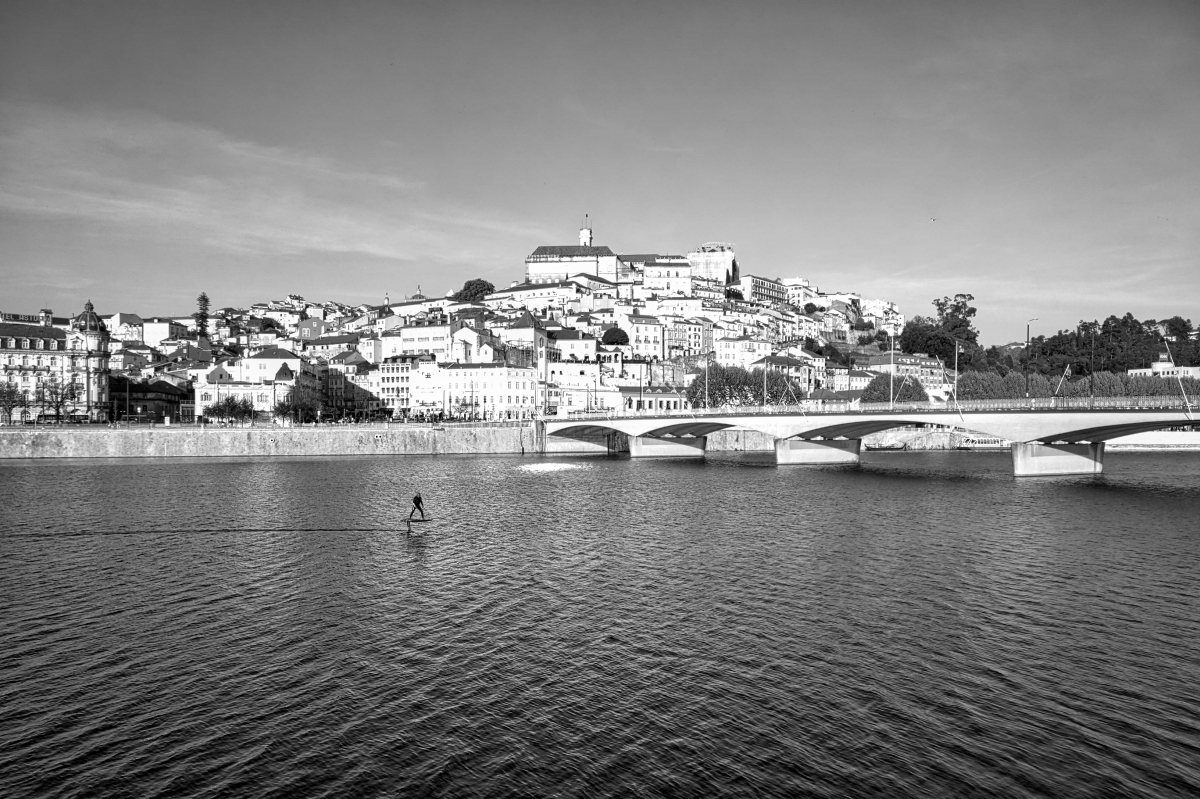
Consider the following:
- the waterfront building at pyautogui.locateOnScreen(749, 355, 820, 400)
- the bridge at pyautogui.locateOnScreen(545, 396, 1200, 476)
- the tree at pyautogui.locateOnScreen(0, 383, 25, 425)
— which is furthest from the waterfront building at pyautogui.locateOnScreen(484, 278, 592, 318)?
the bridge at pyautogui.locateOnScreen(545, 396, 1200, 476)

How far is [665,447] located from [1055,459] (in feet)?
113

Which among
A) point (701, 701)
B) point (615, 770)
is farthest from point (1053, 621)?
point (615, 770)

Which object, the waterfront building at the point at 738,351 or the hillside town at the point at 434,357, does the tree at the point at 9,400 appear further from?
the waterfront building at the point at 738,351

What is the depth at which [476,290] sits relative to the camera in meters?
187

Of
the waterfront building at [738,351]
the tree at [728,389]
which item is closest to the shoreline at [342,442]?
the tree at [728,389]

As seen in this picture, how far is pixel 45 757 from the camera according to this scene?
43.4 feet

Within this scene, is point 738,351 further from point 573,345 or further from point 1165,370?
point 1165,370

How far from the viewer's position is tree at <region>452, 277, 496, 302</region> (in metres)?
184

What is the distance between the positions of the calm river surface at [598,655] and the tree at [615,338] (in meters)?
111

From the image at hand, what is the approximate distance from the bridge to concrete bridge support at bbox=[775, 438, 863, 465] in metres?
0.08

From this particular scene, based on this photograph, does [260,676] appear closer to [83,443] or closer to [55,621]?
[55,621]

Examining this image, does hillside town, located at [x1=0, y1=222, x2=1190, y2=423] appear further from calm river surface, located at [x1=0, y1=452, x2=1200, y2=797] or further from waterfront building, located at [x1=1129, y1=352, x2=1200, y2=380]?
calm river surface, located at [x1=0, y1=452, x2=1200, y2=797]

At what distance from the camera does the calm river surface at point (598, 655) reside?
1300cm

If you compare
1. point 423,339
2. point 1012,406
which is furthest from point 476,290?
point 1012,406
